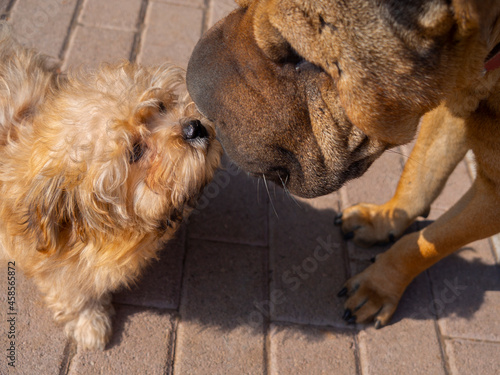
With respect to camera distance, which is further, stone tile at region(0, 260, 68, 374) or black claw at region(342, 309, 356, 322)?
black claw at region(342, 309, 356, 322)

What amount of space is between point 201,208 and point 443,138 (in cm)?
180

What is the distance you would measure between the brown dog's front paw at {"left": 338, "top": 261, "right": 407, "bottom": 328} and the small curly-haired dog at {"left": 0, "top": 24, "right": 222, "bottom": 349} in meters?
1.35

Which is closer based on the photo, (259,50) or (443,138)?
(259,50)

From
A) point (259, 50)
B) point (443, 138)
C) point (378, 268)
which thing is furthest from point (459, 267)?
point (259, 50)

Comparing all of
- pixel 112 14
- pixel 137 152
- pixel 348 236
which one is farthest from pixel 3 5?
pixel 348 236

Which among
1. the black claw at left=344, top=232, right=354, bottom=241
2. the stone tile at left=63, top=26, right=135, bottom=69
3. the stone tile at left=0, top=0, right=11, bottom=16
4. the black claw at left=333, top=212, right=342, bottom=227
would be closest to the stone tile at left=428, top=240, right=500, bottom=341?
the black claw at left=344, top=232, right=354, bottom=241

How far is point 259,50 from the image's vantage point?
1.94 meters

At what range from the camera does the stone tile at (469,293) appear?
126 inches

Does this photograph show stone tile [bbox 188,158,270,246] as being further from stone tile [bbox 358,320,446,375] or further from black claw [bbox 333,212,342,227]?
stone tile [bbox 358,320,446,375]

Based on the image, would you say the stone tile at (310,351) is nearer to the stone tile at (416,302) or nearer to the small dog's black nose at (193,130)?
the stone tile at (416,302)

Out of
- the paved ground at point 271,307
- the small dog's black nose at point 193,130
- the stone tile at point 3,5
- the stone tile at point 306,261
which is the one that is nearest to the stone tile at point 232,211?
the paved ground at point 271,307

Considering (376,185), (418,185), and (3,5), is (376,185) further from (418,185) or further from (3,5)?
(3,5)

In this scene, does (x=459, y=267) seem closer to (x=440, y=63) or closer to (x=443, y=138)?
(x=443, y=138)

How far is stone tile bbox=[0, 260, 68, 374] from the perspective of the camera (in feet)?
8.95
